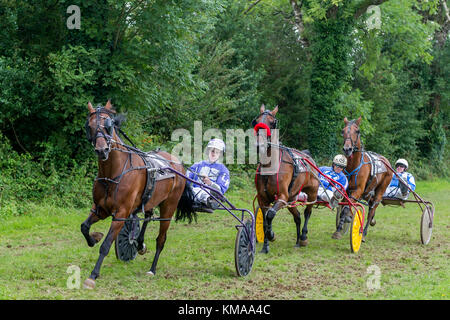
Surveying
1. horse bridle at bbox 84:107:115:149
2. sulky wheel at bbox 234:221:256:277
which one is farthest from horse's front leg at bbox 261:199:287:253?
horse bridle at bbox 84:107:115:149

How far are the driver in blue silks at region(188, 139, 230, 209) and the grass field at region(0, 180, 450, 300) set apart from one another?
104 centimetres

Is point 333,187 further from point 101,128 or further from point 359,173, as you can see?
point 101,128

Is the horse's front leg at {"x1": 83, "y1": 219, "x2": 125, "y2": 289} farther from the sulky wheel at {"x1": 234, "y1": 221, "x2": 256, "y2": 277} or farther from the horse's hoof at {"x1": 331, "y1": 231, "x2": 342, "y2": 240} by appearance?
the horse's hoof at {"x1": 331, "y1": 231, "x2": 342, "y2": 240}

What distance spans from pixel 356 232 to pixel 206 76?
9078 mm

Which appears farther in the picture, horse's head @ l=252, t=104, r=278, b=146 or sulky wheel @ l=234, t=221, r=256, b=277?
horse's head @ l=252, t=104, r=278, b=146

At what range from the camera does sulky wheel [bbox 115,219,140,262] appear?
7.68 m

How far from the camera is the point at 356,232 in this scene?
921cm

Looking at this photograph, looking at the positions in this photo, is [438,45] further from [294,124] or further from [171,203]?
[171,203]

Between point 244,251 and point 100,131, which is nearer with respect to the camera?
point 100,131

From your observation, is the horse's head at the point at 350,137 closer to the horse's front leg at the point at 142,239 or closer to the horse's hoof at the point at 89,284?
the horse's front leg at the point at 142,239

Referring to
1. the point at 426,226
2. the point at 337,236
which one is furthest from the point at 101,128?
the point at 426,226

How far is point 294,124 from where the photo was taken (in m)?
21.4

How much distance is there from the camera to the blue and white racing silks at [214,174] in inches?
320

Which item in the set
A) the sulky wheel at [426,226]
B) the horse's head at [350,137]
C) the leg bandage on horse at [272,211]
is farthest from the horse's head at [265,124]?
the sulky wheel at [426,226]
